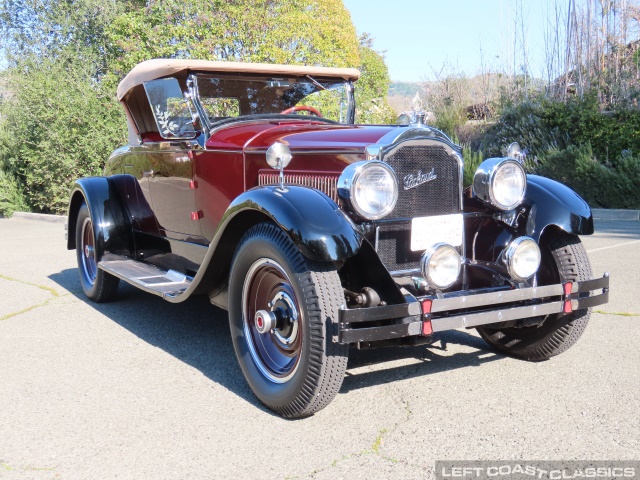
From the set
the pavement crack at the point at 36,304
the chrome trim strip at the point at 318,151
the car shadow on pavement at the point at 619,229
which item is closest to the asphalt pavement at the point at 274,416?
the pavement crack at the point at 36,304

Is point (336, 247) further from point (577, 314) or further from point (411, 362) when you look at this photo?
point (577, 314)

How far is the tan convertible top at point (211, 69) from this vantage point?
14.4 ft

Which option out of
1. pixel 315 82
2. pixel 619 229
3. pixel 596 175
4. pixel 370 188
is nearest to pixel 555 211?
pixel 370 188

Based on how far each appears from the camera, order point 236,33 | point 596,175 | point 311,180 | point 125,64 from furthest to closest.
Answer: point 125,64, point 236,33, point 596,175, point 311,180

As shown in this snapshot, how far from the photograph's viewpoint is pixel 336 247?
2.79m

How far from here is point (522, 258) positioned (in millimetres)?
3227

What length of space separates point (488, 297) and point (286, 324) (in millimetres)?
935

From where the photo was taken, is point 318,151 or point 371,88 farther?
point 371,88

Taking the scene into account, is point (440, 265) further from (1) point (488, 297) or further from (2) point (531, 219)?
(2) point (531, 219)

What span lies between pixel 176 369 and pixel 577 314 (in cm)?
217

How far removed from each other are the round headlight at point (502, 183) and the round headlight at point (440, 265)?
0.61m

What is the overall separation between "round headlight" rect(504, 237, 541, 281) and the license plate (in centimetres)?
32

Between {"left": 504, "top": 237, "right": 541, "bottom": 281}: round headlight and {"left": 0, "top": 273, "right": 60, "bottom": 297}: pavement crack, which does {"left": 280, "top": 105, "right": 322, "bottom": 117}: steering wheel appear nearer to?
{"left": 504, "top": 237, "right": 541, "bottom": 281}: round headlight

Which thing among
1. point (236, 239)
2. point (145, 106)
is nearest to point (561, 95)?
point (145, 106)
